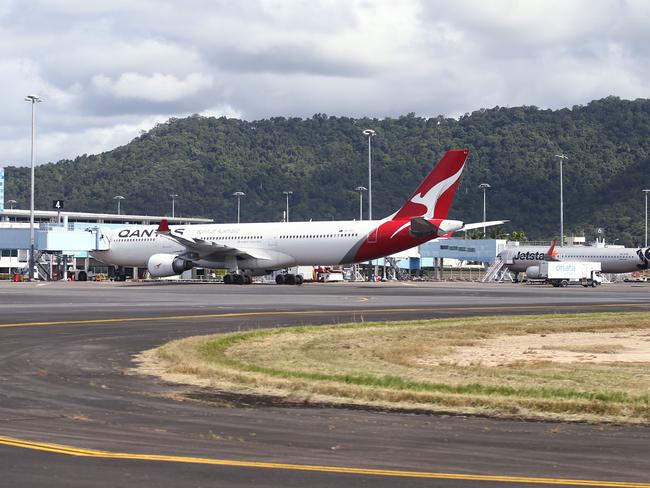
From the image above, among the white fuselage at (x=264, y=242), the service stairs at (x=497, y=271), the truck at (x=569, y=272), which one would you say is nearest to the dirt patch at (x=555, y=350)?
the white fuselage at (x=264, y=242)

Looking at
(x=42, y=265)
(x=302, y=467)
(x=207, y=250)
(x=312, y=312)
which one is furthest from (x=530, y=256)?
(x=302, y=467)

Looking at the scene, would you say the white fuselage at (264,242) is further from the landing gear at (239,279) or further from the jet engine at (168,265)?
the jet engine at (168,265)

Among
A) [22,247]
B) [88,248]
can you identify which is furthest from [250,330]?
[22,247]

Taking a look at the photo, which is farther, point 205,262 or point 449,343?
point 205,262

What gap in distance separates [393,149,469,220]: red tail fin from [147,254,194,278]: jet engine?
18159 mm

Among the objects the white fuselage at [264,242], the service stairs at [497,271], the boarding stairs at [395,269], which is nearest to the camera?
the white fuselage at [264,242]

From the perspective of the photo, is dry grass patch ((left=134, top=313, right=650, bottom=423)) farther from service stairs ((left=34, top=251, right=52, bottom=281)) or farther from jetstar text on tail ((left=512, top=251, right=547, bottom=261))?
jetstar text on tail ((left=512, top=251, right=547, bottom=261))

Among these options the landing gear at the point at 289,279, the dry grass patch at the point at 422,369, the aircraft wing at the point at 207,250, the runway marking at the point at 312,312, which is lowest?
the dry grass patch at the point at 422,369

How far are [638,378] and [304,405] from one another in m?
7.74

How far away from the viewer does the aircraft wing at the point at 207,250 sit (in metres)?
75.8

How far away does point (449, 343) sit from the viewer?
2873 cm

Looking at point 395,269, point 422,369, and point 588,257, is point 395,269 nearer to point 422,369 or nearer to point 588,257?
point 588,257

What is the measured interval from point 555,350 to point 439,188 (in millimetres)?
45891

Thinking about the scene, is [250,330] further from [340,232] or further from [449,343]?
[340,232]
